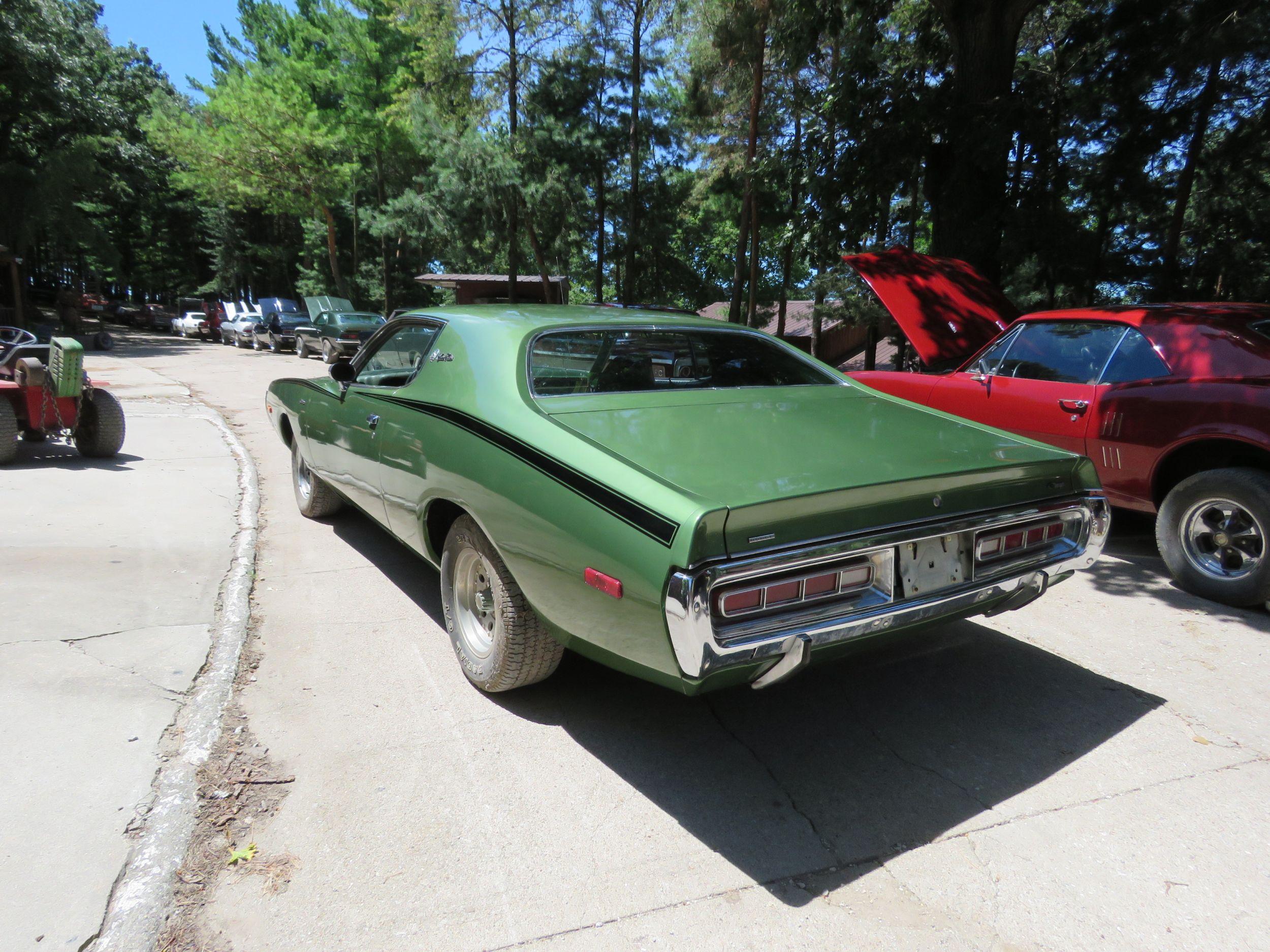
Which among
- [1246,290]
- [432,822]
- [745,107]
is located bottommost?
[432,822]

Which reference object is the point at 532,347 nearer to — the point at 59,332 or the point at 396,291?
the point at 59,332

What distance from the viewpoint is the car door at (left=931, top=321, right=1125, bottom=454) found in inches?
206

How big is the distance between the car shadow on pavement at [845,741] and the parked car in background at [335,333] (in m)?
18.2

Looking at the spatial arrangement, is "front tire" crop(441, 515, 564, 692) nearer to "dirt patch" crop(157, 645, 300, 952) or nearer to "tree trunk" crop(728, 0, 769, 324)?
"dirt patch" crop(157, 645, 300, 952)

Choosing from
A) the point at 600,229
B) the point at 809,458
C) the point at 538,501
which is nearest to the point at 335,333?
the point at 600,229

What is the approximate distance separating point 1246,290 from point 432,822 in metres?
12.8

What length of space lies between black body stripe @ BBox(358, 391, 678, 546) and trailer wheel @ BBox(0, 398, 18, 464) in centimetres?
568

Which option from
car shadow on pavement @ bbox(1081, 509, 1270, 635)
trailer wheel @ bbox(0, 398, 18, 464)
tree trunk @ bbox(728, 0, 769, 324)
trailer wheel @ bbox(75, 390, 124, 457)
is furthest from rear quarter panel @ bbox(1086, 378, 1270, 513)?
tree trunk @ bbox(728, 0, 769, 324)

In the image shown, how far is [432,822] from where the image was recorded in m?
2.65

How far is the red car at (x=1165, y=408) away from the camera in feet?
14.5

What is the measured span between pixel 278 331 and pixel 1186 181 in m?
23.4

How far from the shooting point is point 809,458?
281 centimetres

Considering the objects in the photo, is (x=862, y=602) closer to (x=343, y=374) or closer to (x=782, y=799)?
(x=782, y=799)

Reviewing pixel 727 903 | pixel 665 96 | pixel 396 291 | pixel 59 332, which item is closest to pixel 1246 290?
pixel 727 903
